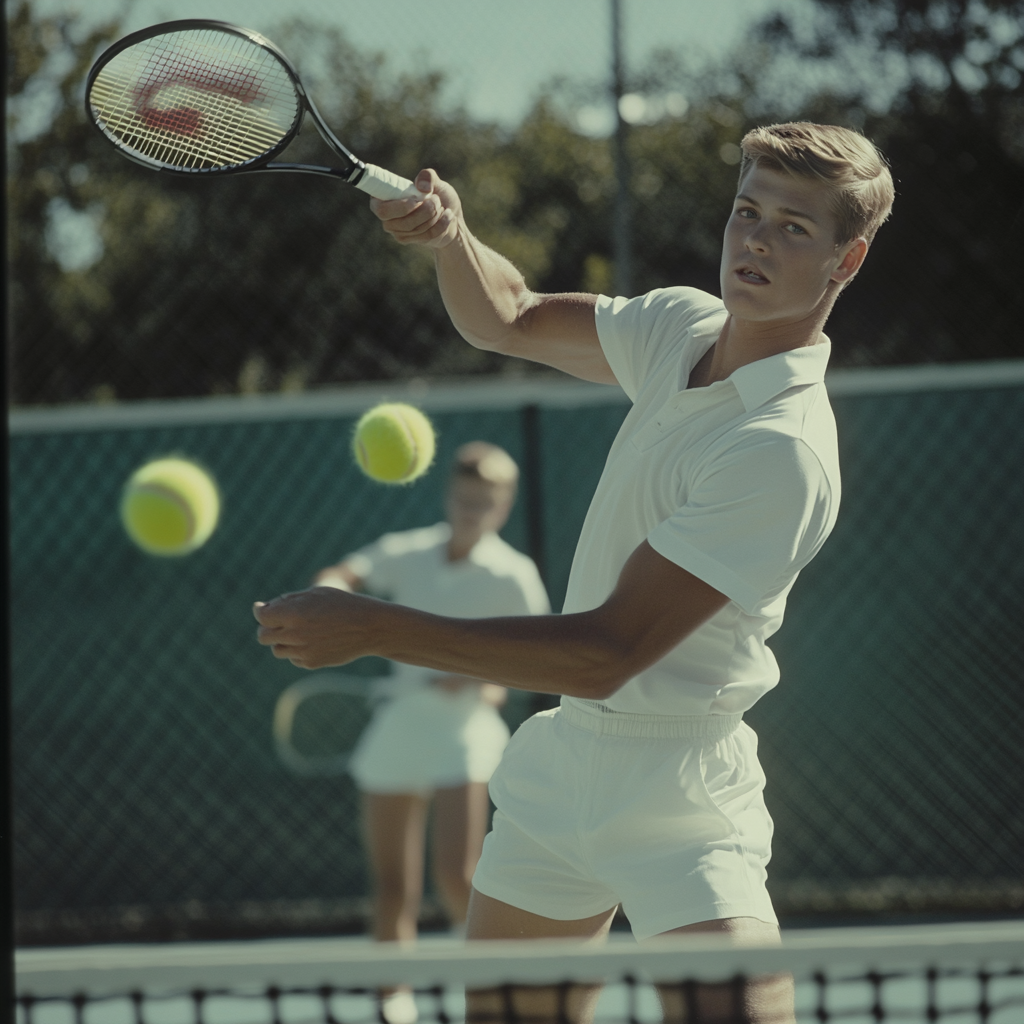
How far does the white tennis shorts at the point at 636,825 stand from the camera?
5.43 feet

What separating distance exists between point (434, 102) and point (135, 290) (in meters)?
1.57

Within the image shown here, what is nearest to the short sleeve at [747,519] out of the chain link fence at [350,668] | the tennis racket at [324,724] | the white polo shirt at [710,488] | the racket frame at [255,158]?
the white polo shirt at [710,488]

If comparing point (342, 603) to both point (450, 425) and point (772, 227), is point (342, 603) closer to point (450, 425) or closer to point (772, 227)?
point (772, 227)

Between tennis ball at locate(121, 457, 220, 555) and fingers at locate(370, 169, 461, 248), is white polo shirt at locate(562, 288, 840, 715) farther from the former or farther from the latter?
tennis ball at locate(121, 457, 220, 555)

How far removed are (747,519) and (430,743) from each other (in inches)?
82.5

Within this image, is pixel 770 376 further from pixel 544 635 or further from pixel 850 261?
pixel 544 635

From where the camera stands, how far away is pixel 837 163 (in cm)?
159

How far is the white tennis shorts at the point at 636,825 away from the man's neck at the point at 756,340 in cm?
46

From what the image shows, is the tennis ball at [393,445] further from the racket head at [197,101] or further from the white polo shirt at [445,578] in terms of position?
the white polo shirt at [445,578]

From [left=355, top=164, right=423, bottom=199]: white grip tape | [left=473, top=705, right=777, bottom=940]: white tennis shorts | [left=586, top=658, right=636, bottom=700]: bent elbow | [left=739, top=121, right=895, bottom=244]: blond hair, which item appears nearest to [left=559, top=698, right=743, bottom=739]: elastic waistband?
[left=473, top=705, right=777, bottom=940]: white tennis shorts

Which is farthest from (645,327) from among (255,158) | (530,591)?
(530,591)

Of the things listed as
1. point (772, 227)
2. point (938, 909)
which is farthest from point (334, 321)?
point (772, 227)

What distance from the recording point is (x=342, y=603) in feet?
4.82

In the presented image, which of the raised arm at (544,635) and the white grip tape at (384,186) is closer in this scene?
the raised arm at (544,635)
